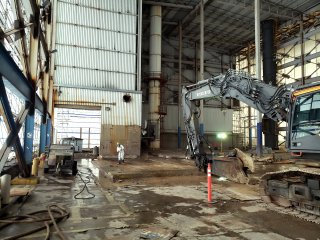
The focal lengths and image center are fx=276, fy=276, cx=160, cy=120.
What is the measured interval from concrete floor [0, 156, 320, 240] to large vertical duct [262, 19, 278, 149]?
64.6 feet

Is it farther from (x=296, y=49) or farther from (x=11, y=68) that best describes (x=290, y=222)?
(x=296, y=49)

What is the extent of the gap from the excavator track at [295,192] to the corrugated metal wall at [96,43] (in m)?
19.7

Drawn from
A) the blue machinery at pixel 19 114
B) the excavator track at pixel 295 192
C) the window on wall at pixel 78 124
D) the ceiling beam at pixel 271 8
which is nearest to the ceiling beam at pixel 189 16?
the ceiling beam at pixel 271 8

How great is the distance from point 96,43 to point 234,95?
17.4m

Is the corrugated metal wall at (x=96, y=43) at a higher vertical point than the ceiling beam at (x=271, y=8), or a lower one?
lower

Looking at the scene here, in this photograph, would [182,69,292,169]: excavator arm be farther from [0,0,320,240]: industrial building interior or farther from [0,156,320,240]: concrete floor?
[0,156,320,240]: concrete floor

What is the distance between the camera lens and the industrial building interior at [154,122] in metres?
6.53

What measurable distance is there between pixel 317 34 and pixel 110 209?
103 ft

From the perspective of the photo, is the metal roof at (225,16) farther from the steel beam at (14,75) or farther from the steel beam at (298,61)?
the steel beam at (14,75)

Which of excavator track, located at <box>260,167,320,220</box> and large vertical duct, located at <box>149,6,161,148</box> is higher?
large vertical duct, located at <box>149,6,161,148</box>

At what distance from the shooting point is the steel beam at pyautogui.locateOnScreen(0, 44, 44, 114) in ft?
21.6

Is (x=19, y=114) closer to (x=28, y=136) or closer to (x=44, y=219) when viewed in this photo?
(x=28, y=136)

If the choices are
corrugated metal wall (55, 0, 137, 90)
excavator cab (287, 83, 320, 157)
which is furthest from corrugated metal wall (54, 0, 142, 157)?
excavator cab (287, 83, 320, 157)

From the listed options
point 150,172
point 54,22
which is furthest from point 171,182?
point 54,22
